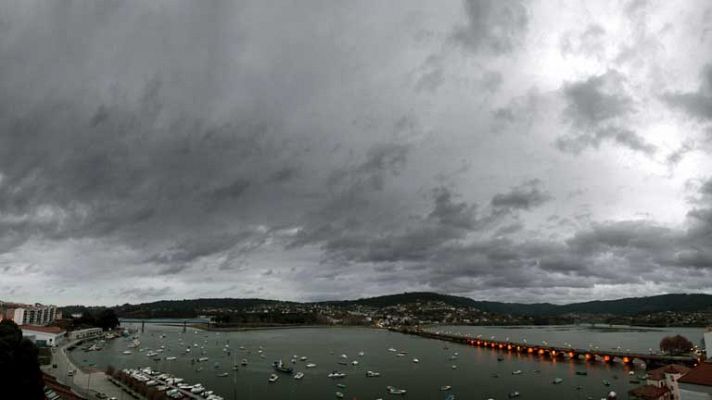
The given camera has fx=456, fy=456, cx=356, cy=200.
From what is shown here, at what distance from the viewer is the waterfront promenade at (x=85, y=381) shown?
42078 millimetres

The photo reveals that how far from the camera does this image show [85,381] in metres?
48.5

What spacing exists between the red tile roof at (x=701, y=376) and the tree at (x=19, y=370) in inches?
1626

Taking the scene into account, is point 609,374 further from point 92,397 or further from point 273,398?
point 92,397

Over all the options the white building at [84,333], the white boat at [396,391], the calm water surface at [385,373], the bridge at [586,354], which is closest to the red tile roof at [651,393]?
the calm water surface at [385,373]

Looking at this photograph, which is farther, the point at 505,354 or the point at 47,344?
the point at 505,354

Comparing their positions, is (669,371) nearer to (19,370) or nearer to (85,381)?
(19,370)

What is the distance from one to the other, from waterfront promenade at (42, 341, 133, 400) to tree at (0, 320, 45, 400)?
1414 cm

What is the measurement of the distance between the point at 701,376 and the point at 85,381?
55311 mm

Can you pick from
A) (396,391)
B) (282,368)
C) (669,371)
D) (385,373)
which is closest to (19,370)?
(396,391)

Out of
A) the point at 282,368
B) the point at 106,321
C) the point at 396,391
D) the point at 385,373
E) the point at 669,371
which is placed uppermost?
the point at 106,321

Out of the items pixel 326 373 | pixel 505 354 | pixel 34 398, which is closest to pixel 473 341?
pixel 505 354

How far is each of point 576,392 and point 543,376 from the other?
1382 centimetres

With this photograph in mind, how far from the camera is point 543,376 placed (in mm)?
65812

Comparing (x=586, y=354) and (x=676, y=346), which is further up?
(x=676, y=346)
